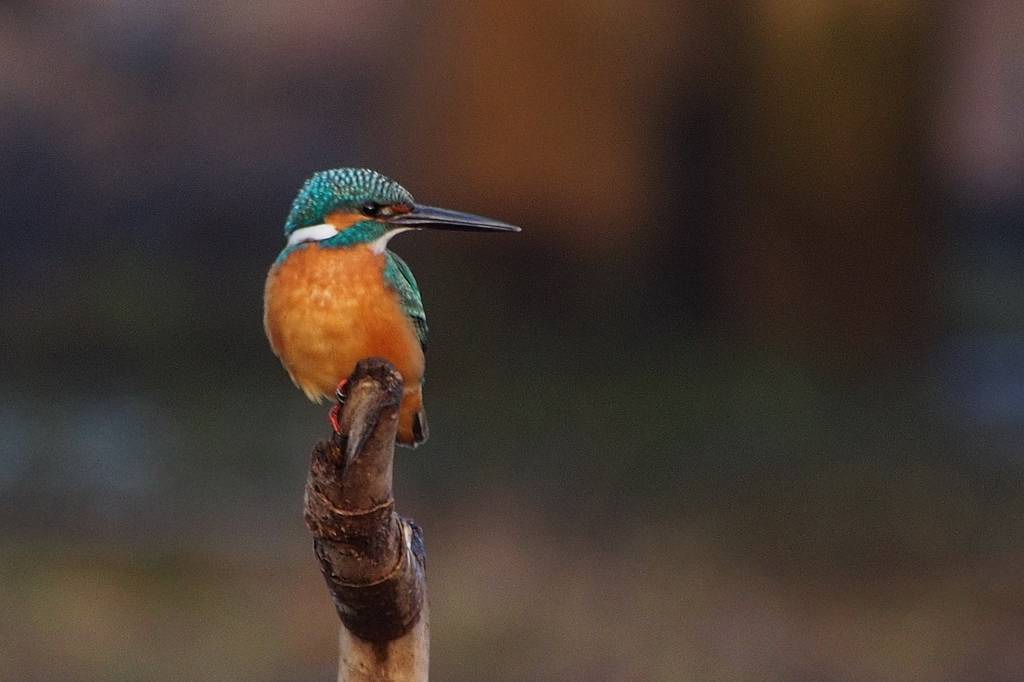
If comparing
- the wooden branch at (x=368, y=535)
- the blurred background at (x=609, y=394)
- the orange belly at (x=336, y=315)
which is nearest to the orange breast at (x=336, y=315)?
the orange belly at (x=336, y=315)

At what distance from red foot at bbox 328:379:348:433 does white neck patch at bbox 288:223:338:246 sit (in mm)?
227

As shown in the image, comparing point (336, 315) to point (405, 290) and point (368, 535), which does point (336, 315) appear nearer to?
point (405, 290)

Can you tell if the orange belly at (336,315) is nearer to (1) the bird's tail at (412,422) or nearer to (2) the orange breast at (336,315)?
(2) the orange breast at (336,315)

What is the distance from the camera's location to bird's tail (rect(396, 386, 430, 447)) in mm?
2873

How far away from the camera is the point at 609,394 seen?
7.92 meters

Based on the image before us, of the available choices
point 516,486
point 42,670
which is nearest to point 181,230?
point 516,486

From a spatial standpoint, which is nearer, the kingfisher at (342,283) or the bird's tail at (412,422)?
the kingfisher at (342,283)

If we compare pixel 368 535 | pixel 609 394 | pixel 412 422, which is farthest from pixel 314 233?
pixel 609 394

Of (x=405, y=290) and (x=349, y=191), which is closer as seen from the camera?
(x=349, y=191)

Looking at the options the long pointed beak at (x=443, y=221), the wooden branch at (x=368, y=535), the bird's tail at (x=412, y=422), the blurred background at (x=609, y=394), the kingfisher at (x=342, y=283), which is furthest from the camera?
the blurred background at (x=609, y=394)

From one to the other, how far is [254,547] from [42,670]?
104 centimetres

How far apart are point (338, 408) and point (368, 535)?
224 millimetres

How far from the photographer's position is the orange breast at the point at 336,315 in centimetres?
261

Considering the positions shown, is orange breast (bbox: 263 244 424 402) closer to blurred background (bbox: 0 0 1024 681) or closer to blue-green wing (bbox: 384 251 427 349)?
blue-green wing (bbox: 384 251 427 349)
